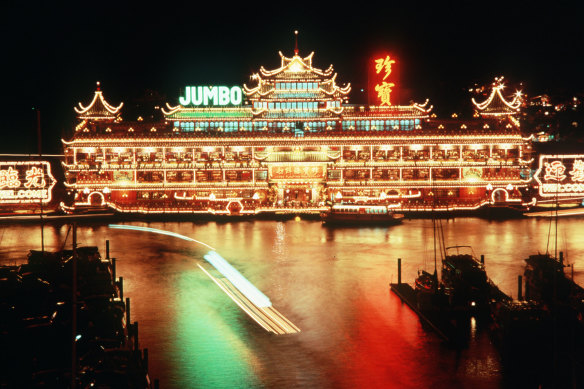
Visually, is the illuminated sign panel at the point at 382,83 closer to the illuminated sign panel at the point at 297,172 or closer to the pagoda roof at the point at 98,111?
the illuminated sign panel at the point at 297,172

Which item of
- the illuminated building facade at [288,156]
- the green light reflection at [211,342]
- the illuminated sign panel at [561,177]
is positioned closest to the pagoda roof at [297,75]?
the illuminated building facade at [288,156]

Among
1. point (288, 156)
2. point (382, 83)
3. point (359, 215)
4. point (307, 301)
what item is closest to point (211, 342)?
point (307, 301)

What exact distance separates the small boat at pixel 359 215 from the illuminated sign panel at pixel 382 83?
21130mm

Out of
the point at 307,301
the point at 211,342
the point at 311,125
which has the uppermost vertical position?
the point at 311,125

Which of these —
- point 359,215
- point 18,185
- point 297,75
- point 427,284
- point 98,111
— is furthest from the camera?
point 98,111

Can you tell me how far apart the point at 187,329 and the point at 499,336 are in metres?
11.6

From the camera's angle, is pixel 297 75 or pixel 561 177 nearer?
pixel 561 177

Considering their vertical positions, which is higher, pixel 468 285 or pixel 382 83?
pixel 382 83

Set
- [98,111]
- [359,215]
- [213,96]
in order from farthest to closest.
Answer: [213,96] < [98,111] < [359,215]

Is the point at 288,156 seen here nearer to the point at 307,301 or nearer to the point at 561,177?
the point at 561,177

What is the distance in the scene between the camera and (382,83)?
65750mm

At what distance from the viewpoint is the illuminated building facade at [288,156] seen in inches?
2260

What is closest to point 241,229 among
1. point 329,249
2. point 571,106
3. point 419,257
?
point 329,249

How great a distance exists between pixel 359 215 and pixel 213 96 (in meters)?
26.5
